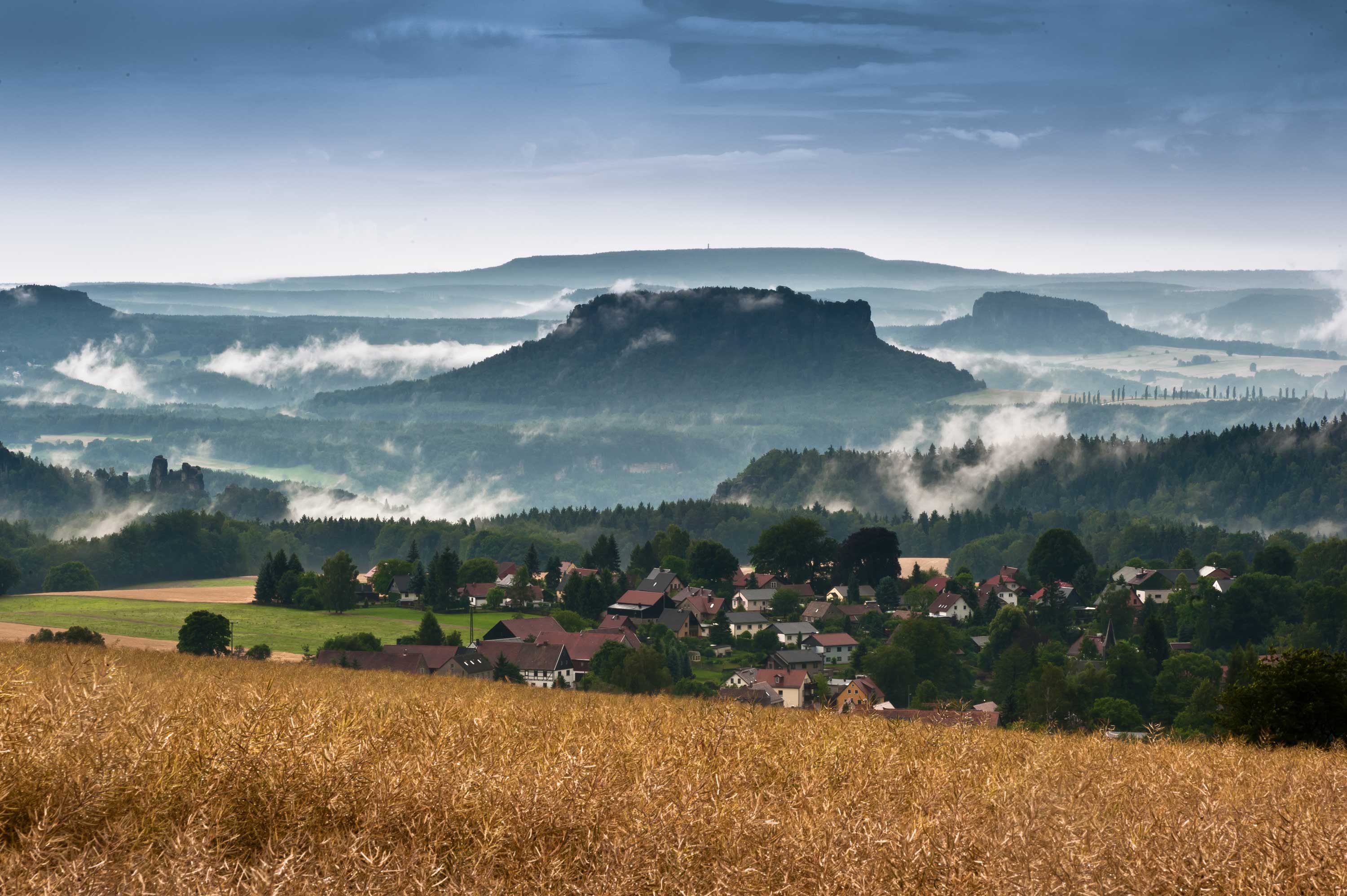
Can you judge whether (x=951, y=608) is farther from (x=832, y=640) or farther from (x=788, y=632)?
(x=788, y=632)

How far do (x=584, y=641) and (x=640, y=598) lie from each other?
33090 mm

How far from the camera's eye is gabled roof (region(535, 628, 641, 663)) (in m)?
101

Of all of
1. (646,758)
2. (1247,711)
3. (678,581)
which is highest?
(646,758)

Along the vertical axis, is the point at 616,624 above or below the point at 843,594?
above

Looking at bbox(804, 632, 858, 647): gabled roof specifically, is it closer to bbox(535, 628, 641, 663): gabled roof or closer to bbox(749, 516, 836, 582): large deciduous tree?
bbox(535, 628, 641, 663): gabled roof

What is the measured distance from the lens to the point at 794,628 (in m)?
125

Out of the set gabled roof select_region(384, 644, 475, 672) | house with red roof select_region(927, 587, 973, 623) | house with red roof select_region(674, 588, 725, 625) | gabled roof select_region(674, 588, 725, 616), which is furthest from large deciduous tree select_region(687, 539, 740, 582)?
gabled roof select_region(384, 644, 475, 672)

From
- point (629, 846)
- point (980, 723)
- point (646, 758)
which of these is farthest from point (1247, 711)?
point (629, 846)

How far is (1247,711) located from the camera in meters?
33.0

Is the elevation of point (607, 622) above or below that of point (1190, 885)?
below

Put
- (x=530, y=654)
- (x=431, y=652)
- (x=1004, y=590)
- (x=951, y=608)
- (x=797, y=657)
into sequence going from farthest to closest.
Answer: (x=1004, y=590), (x=951, y=608), (x=797, y=657), (x=530, y=654), (x=431, y=652)

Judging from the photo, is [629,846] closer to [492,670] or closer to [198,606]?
[492,670]

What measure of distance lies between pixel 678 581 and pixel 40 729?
147 metres

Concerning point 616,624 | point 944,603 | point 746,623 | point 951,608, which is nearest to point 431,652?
point 616,624
